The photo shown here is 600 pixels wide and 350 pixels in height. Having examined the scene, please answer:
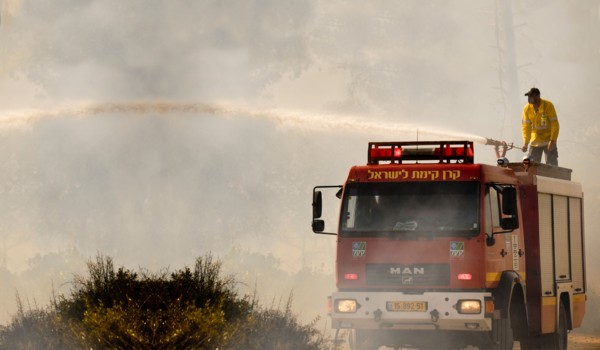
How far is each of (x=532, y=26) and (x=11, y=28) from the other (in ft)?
94.8

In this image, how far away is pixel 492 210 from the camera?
659 inches

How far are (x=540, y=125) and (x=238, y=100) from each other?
1900 inches

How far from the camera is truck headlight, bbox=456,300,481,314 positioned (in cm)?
1606

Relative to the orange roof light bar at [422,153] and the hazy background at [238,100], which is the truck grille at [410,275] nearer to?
the orange roof light bar at [422,153]

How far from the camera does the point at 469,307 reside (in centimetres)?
1609

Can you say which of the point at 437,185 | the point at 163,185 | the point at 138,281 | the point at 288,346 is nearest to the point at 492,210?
the point at 437,185

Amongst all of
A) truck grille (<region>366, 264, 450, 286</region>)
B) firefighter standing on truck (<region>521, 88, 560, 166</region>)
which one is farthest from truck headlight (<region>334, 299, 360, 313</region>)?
firefighter standing on truck (<region>521, 88, 560, 166</region>)

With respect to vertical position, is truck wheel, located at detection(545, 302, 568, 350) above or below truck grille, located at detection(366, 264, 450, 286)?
below

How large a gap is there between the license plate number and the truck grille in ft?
0.90

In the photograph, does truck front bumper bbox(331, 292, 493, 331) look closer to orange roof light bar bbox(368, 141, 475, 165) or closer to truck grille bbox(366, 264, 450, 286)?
truck grille bbox(366, 264, 450, 286)

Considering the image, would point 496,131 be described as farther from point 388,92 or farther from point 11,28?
point 11,28

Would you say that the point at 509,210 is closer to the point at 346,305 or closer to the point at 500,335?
the point at 500,335

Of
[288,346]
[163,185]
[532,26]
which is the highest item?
[532,26]

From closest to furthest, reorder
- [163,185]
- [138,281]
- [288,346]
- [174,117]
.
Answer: [138,281]
[288,346]
[163,185]
[174,117]
